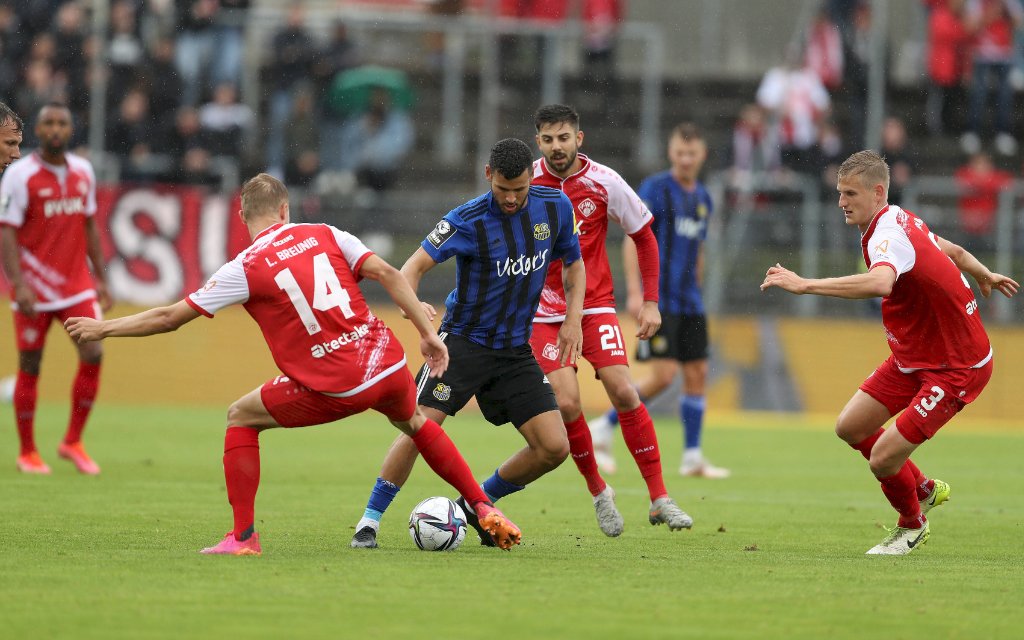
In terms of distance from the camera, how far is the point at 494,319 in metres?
7.88

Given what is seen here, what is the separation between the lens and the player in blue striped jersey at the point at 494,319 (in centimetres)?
779

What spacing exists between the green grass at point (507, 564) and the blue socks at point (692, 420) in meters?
0.50

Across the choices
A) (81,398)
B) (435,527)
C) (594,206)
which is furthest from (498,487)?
(81,398)

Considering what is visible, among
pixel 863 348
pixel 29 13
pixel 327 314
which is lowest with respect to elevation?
pixel 863 348

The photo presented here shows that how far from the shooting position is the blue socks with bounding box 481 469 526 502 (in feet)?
27.2

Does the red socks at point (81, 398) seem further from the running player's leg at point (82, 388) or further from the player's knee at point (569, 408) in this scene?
the player's knee at point (569, 408)

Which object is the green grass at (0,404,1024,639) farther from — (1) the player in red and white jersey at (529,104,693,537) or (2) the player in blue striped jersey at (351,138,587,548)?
(2) the player in blue striped jersey at (351,138,587,548)

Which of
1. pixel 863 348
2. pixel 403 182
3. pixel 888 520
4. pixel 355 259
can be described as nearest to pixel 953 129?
pixel 863 348

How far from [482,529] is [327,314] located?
1.63 m

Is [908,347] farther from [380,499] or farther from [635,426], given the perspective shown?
[380,499]

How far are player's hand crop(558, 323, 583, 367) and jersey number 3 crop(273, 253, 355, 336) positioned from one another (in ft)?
5.42

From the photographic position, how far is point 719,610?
19.2ft

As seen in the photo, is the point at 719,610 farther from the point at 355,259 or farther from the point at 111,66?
the point at 111,66

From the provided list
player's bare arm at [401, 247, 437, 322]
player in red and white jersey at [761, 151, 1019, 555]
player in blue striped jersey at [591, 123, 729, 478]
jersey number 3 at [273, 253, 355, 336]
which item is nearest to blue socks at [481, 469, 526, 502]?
player's bare arm at [401, 247, 437, 322]
